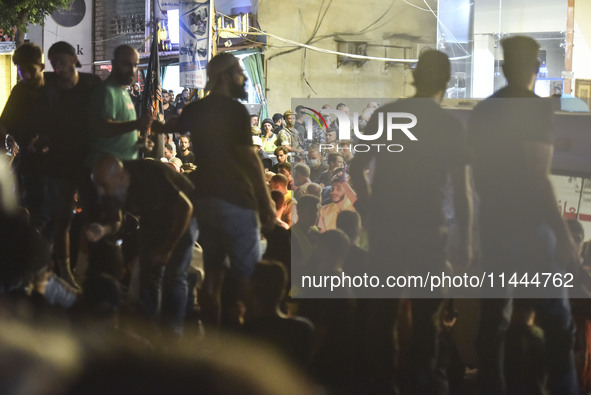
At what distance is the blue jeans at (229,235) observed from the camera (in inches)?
110

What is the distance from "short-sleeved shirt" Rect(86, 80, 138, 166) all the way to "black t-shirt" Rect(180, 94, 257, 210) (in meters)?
0.23

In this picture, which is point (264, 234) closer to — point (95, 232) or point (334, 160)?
point (334, 160)

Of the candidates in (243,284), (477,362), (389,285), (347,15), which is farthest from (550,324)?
(347,15)

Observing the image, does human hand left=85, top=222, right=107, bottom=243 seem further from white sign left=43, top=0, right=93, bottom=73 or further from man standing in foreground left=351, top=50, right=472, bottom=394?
man standing in foreground left=351, top=50, right=472, bottom=394

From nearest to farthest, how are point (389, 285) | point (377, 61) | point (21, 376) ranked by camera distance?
1. point (377, 61)
2. point (389, 285)
3. point (21, 376)

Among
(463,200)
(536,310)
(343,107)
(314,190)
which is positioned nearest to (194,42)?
(343,107)

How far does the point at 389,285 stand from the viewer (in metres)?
2.86

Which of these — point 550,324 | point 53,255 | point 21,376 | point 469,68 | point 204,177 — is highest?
point 469,68

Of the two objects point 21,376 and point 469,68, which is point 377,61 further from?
point 21,376

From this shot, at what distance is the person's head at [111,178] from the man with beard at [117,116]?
0.09 feet

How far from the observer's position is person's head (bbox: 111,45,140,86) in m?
2.90

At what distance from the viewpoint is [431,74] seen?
8.83ft

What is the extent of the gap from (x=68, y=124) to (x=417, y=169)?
1.36 meters

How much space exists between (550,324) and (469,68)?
39.7 inches
